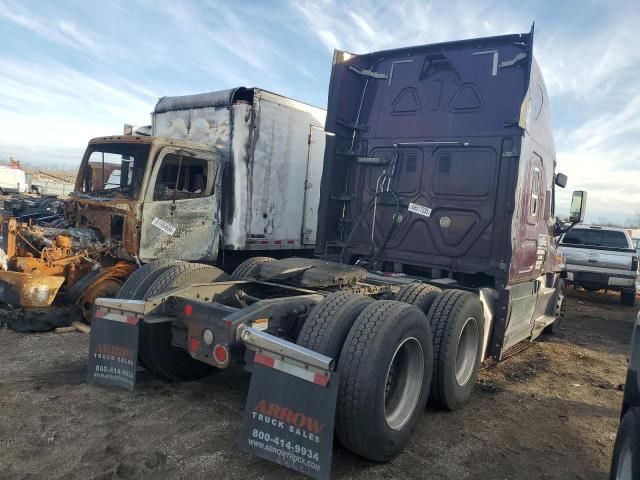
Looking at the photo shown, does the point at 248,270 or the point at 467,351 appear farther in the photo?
the point at 248,270

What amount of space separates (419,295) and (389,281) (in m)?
0.78

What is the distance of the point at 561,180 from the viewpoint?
7.00 meters

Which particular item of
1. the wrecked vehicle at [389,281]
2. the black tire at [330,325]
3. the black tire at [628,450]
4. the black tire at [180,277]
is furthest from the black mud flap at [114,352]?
the black tire at [628,450]

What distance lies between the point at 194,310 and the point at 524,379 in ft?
13.3

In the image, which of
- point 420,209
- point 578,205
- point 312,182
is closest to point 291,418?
point 420,209

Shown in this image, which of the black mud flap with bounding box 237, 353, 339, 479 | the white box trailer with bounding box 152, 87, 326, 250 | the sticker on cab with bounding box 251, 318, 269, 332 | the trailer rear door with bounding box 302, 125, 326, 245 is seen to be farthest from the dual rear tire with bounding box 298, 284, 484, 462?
the trailer rear door with bounding box 302, 125, 326, 245

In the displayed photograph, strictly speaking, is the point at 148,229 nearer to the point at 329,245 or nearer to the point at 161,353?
the point at 329,245

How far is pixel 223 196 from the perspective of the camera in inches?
307

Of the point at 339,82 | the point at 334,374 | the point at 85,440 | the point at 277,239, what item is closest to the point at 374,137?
the point at 339,82

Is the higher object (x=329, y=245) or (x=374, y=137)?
(x=374, y=137)

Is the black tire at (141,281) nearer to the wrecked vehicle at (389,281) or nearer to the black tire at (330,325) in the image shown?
the wrecked vehicle at (389,281)

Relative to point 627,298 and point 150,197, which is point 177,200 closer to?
point 150,197

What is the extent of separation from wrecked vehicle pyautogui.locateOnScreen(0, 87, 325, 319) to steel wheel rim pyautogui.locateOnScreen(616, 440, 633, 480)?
5912mm

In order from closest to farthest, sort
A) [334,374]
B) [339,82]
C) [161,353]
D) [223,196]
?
1. [334,374]
2. [161,353]
3. [339,82]
4. [223,196]
